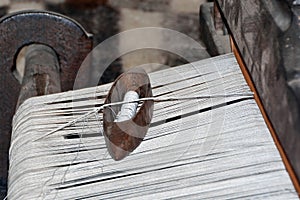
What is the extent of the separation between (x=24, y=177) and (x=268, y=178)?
0.29 m

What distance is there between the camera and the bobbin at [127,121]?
0.75 metres

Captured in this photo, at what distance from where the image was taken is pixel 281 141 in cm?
63

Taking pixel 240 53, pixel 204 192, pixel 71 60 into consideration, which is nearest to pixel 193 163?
pixel 204 192

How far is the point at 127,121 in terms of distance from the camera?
738mm

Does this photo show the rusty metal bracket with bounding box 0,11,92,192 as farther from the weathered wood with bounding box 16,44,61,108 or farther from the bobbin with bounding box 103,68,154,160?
the bobbin with bounding box 103,68,154,160

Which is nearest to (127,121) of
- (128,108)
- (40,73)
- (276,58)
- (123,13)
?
(128,108)

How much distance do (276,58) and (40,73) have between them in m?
0.53

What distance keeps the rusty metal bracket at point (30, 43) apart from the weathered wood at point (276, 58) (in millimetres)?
464

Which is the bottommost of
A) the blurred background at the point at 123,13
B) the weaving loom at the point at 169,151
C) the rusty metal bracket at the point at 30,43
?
the weaving loom at the point at 169,151

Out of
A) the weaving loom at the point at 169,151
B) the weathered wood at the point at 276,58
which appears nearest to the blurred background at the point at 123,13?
the weaving loom at the point at 169,151

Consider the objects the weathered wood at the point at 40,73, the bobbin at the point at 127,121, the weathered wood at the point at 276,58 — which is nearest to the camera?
the weathered wood at the point at 276,58

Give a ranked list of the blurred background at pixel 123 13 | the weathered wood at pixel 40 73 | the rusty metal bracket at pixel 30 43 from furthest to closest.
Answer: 1. the blurred background at pixel 123 13
2. the rusty metal bracket at pixel 30 43
3. the weathered wood at pixel 40 73

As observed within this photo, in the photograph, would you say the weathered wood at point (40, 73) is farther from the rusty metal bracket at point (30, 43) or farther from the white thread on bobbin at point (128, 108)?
the white thread on bobbin at point (128, 108)

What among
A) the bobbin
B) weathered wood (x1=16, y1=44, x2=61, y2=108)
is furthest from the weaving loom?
weathered wood (x1=16, y1=44, x2=61, y2=108)
